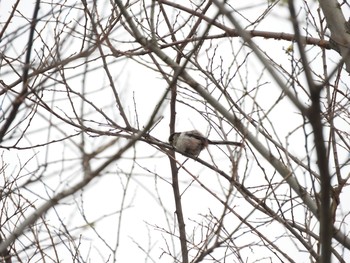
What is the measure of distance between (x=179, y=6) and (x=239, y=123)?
4.77 feet

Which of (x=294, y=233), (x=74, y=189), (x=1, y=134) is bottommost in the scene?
(x=74, y=189)

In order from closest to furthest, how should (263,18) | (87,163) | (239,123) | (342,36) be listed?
1. (87,163)
2. (239,123)
3. (342,36)
4. (263,18)

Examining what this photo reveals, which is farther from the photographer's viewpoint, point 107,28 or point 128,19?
point 107,28

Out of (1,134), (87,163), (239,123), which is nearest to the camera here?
(87,163)

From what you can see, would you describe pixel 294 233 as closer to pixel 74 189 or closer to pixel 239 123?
pixel 239 123

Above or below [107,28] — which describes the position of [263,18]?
above

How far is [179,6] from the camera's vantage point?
4.23 m

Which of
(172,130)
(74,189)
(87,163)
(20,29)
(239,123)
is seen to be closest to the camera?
(74,189)

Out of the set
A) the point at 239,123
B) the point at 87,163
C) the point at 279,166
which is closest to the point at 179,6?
the point at 239,123

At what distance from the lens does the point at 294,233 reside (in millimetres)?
3184

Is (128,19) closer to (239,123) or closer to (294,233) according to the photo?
(239,123)

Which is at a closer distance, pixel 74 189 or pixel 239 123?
pixel 74 189

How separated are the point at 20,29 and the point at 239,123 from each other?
4.47ft

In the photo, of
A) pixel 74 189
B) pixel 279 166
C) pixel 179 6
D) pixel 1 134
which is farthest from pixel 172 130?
pixel 74 189
